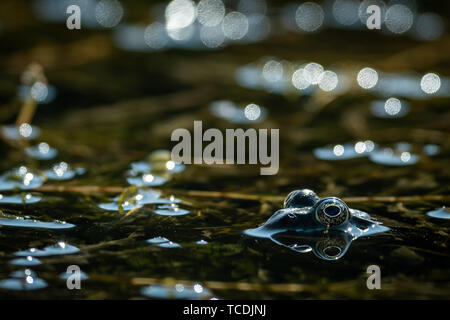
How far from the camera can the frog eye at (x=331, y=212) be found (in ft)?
9.10

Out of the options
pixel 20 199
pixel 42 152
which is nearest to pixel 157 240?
pixel 20 199

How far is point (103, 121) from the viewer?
478 cm

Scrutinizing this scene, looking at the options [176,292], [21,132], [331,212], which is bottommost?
[176,292]

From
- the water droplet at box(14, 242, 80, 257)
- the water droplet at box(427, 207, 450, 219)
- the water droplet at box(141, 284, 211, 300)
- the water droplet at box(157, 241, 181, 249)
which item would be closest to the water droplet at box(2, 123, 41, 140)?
the water droplet at box(14, 242, 80, 257)

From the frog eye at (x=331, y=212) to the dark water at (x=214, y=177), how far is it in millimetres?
125

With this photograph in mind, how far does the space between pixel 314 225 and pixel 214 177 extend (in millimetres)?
971

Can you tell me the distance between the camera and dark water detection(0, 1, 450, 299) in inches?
98.0

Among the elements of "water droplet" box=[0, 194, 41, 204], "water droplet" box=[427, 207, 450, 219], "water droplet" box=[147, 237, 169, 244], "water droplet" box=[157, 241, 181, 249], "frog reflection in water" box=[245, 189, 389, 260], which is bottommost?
"water droplet" box=[157, 241, 181, 249]

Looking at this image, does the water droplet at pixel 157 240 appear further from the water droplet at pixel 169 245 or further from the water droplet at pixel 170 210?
the water droplet at pixel 170 210

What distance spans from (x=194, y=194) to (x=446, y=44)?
4.21 metres

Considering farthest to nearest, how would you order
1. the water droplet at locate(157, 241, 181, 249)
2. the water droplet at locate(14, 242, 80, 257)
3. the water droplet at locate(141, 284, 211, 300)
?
the water droplet at locate(157, 241, 181, 249), the water droplet at locate(14, 242, 80, 257), the water droplet at locate(141, 284, 211, 300)

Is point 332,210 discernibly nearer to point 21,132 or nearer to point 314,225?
point 314,225

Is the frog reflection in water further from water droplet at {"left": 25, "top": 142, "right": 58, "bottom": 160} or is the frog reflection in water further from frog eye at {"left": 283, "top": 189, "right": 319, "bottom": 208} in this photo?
water droplet at {"left": 25, "top": 142, "right": 58, "bottom": 160}

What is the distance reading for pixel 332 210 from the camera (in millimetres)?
2787
